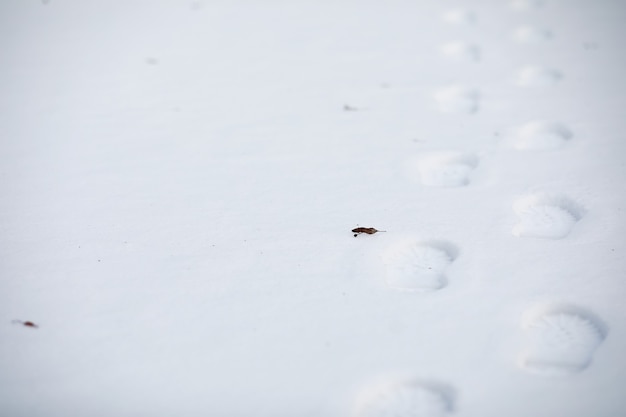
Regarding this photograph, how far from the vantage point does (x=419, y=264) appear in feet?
3.50

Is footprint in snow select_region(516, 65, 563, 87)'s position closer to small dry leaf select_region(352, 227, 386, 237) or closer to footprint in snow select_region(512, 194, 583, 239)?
footprint in snow select_region(512, 194, 583, 239)

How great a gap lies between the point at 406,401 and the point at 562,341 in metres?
0.31

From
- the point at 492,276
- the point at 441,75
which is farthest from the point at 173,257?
the point at 441,75

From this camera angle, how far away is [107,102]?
1685mm

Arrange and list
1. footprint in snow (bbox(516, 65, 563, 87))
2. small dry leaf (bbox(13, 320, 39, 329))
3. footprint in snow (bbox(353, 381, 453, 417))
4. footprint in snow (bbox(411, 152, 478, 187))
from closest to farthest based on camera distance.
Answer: footprint in snow (bbox(353, 381, 453, 417)) → small dry leaf (bbox(13, 320, 39, 329)) → footprint in snow (bbox(411, 152, 478, 187)) → footprint in snow (bbox(516, 65, 563, 87))

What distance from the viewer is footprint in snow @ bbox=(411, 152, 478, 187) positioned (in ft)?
4.33

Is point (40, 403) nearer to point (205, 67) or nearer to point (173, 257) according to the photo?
point (173, 257)

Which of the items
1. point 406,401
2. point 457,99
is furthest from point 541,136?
point 406,401

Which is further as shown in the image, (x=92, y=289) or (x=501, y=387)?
(x=92, y=289)

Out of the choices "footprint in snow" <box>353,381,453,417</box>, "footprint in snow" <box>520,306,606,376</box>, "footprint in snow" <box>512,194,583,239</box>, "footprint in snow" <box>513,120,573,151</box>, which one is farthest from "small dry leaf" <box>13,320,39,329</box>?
"footprint in snow" <box>513,120,573,151</box>

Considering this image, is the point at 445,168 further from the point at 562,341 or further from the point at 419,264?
the point at 562,341

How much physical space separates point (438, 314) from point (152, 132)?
103cm

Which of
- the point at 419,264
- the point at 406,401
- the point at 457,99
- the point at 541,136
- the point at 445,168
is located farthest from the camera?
the point at 457,99

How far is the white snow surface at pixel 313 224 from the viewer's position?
2.78 feet
